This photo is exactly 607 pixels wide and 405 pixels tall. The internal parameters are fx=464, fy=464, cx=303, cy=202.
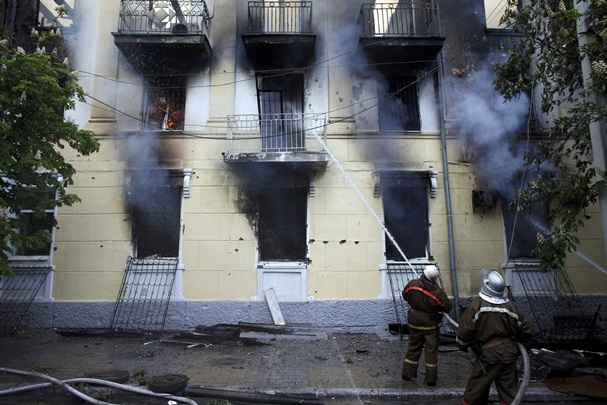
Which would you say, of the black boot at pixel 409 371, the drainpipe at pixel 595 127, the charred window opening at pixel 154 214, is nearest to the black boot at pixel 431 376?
the black boot at pixel 409 371

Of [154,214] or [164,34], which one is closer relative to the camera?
[164,34]

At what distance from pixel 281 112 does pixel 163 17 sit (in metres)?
3.70

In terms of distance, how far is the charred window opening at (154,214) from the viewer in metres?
10.4

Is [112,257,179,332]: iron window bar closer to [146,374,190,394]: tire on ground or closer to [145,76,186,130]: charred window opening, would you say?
[145,76,186,130]: charred window opening

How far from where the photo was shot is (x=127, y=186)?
10.4m

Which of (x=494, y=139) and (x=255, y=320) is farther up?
(x=494, y=139)

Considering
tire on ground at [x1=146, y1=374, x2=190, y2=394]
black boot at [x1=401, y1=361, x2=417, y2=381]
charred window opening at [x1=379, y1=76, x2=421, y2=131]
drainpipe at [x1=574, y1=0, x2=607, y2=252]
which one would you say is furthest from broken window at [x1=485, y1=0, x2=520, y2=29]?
tire on ground at [x1=146, y1=374, x2=190, y2=394]

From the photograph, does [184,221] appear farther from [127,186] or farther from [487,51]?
[487,51]

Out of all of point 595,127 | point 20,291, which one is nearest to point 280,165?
point 595,127

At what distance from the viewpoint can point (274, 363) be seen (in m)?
7.31

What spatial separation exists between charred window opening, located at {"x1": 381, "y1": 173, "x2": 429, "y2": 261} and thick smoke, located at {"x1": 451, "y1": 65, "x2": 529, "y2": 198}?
1.43 m

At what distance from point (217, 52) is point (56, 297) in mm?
6593

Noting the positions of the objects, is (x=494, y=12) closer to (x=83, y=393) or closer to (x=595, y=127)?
(x=595, y=127)


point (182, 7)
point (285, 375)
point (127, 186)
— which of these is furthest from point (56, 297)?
point (182, 7)
